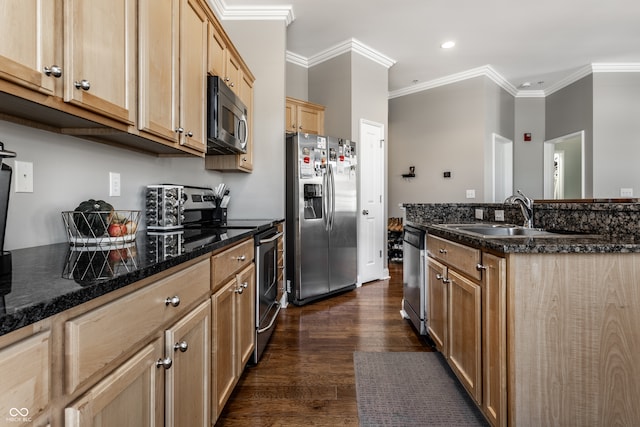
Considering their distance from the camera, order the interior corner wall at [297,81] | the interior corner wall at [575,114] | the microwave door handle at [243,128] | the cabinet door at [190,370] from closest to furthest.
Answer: the cabinet door at [190,370] < the microwave door handle at [243,128] < the interior corner wall at [297,81] < the interior corner wall at [575,114]

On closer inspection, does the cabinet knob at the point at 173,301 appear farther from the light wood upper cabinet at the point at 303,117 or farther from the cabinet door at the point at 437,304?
the light wood upper cabinet at the point at 303,117

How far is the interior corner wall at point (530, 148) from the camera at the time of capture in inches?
220

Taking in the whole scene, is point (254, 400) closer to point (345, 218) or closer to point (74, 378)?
point (74, 378)

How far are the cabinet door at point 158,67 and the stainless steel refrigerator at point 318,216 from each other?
1.72 metres

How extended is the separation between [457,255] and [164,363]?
56.2 inches

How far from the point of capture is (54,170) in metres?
1.27

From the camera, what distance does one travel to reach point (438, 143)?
525cm

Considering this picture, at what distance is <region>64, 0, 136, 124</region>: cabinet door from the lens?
3.16 feet

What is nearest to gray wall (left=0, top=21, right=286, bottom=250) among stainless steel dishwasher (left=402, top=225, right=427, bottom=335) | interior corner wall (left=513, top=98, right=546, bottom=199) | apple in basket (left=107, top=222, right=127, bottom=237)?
apple in basket (left=107, top=222, right=127, bottom=237)

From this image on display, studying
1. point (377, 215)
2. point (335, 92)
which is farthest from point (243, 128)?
point (377, 215)

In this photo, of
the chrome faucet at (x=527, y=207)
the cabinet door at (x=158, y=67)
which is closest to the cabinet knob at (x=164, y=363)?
the cabinet door at (x=158, y=67)

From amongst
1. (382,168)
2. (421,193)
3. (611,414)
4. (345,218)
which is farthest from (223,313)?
(421,193)

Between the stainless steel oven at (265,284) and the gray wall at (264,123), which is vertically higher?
the gray wall at (264,123)

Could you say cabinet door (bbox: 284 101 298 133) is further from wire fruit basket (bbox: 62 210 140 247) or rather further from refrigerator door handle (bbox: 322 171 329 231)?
wire fruit basket (bbox: 62 210 140 247)
